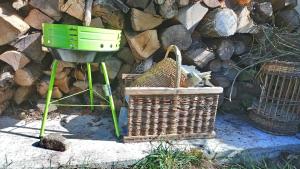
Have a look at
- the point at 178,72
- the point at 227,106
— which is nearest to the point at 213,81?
the point at 227,106

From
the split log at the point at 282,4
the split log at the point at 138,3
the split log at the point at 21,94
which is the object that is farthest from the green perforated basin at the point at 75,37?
the split log at the point at 282,4

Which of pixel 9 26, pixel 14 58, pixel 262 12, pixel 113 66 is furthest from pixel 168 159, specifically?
pixel 262 12

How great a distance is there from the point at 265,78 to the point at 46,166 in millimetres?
2032

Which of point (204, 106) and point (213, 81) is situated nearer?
point (204, 106)

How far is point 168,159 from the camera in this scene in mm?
2377

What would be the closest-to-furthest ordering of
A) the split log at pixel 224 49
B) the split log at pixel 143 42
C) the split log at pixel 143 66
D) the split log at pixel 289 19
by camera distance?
the split log at pixel 143 42, the split log at pixel 143 66, the split log at pixel 224 49, the split log at pixel 289 19

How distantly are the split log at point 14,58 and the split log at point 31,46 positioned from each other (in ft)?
0.14

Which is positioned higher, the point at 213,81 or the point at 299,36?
the point at 299,36

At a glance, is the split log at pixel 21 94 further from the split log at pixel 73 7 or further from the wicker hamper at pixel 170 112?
the wicker hamper at pixel 170 112

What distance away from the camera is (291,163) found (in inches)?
104

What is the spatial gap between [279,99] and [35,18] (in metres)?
2.28

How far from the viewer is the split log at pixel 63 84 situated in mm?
3055

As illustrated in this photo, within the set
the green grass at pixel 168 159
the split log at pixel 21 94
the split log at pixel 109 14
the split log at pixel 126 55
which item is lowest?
the green grass at pixel 168 159

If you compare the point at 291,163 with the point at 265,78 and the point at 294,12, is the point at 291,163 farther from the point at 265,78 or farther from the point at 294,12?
the point at 294,12
